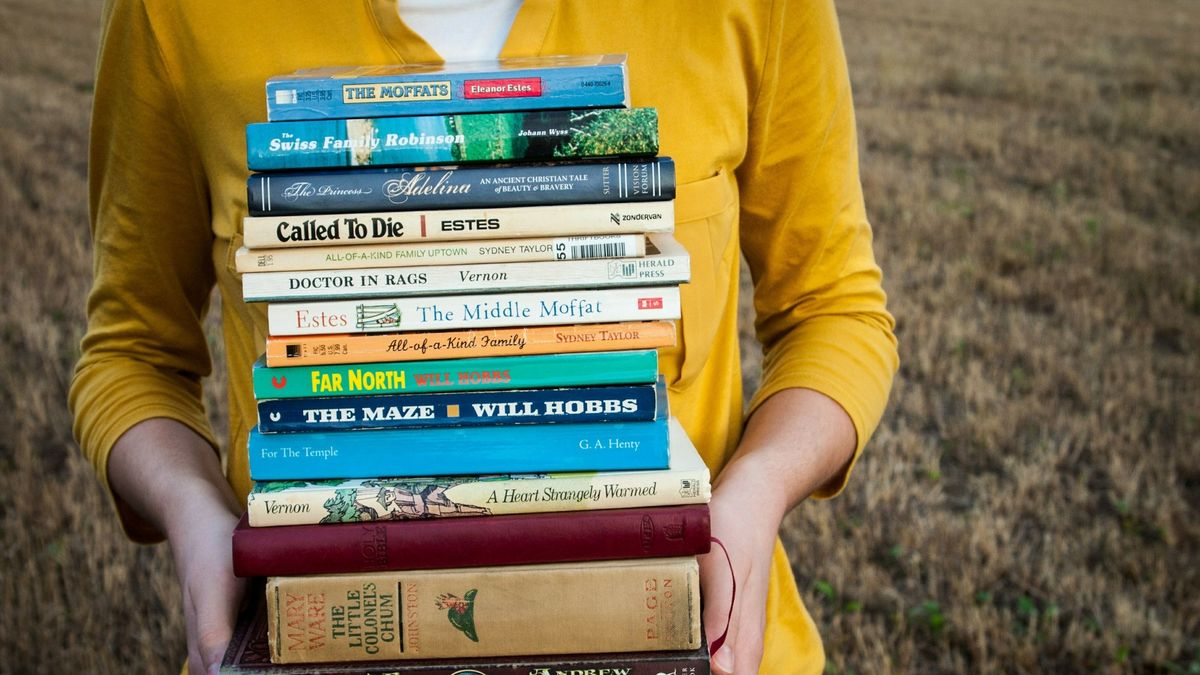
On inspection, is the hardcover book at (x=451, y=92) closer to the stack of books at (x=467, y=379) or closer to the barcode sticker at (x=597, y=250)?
the stack of books at (x=467, y=379)

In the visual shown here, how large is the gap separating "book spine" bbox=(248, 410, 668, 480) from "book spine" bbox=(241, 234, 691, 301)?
5.5 inches

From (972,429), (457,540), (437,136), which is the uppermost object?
(437,136)

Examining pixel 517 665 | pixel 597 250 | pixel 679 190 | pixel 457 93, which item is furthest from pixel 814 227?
pixel 517 665

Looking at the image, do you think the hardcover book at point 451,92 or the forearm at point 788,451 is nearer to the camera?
the hardcover book at point 451,92

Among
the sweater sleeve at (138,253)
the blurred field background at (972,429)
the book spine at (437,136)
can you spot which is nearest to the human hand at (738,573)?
the book spine at (437,136)

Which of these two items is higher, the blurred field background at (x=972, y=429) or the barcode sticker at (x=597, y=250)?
the barcode sticker at (x=597, y=250)

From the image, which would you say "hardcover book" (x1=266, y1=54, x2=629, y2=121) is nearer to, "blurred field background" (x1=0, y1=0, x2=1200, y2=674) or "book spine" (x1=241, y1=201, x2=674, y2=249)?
"book spine" (x1=241, y1=201, x2=674, y2=249)

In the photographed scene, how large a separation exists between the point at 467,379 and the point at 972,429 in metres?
3.96

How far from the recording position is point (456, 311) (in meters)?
1.12

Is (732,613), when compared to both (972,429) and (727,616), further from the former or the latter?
(972,429)

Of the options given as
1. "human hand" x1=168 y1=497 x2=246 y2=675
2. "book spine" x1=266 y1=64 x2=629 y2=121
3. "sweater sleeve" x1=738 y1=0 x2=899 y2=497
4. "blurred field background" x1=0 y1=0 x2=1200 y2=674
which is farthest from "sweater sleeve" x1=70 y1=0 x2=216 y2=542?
"blurred field background" x1=0 y1=0 x2=1200 y2=674

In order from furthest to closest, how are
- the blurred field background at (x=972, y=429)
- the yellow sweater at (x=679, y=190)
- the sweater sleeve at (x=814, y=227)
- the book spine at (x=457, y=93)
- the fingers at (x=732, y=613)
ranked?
the blurred field background at (x=972, y=429) → the sweater sleeve at (x=814, y=227) → the yellow sweater at (x=679, y=190) → the fingers at (x=732, y=613) → the book spine at (x=457, y=93)

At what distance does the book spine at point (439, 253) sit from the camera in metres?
1.11

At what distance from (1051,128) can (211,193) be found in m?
9.47
